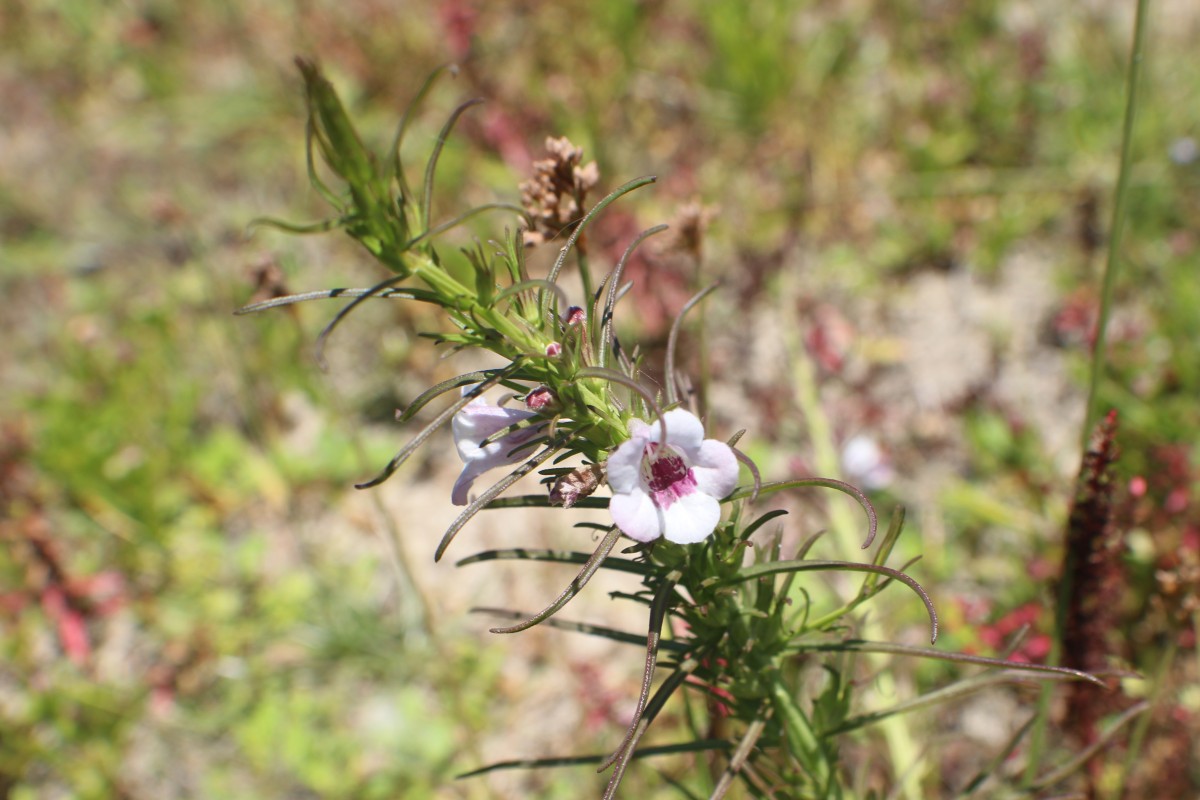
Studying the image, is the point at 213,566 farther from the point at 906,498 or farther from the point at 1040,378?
the point at 1040,378

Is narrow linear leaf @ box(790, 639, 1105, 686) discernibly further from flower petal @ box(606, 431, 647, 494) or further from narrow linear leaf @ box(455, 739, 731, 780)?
flower petal @ box(606, 431, 647, 494)

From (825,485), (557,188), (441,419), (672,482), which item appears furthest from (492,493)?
(557,188)

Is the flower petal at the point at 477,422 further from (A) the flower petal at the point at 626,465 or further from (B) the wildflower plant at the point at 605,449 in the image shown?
(A) the flower petal at the point at 626,465

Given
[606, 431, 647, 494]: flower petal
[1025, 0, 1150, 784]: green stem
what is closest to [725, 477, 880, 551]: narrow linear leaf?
[606, 431, 647, 494]: flower petal

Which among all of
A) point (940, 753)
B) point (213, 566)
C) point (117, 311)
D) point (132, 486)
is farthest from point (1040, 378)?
point (117, 311)

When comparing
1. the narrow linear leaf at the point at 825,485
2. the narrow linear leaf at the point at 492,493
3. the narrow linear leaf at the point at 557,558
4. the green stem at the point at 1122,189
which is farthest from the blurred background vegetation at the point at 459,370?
the narrow linear leaf at the point at 492,493
